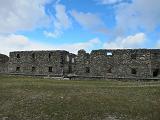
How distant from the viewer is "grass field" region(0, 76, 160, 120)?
23.0 meters

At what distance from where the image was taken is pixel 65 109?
24.0 m

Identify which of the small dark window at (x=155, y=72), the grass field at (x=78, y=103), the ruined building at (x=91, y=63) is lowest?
the grass field at (x=78, y=103)

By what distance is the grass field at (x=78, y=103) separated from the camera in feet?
75.5

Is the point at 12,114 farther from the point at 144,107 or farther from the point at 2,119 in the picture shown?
the point at 144,107

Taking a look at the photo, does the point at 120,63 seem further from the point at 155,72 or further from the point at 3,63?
the point at 3,63

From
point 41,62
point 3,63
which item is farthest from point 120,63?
point 3,63

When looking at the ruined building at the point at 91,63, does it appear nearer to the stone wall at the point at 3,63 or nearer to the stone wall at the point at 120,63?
the stone wall at the point at 120,63

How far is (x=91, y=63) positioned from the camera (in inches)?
2007

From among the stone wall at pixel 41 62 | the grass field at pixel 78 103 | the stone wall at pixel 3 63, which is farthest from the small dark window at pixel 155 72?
the stone wall at pixel 3 63

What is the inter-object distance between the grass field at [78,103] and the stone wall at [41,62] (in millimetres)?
23625

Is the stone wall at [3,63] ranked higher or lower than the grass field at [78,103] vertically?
higher

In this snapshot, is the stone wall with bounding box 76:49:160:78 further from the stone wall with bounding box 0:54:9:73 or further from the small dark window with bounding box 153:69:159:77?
the stone wall with bounding box 0:54:9:73

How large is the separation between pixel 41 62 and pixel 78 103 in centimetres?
3158

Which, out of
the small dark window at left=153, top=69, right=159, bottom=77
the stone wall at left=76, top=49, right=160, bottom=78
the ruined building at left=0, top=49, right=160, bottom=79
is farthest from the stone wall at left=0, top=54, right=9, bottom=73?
the small dark window at left=153, top=69, right=159, bottom=77
